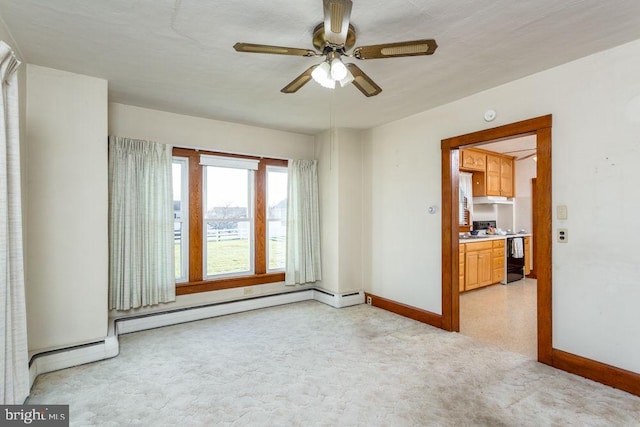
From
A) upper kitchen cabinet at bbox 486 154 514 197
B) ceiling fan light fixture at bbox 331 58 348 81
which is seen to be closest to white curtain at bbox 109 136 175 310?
ceiling fan light fixture at bbox 331 58 348 81

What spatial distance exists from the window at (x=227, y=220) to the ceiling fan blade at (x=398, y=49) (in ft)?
9.35

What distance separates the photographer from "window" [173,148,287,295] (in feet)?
13.2

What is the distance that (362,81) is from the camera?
222 centimetres

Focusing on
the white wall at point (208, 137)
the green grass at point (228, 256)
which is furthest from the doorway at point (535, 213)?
the green grass at point (228, 256)

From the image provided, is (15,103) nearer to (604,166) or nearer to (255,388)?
(255,388)

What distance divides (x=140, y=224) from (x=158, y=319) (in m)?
1.12

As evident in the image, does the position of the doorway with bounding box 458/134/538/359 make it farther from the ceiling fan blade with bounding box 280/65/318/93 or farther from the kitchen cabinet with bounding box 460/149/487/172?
the ceiling fan blade with bounding box 280/65/318/93

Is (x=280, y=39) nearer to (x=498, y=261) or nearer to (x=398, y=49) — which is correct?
(x=398, y=49)

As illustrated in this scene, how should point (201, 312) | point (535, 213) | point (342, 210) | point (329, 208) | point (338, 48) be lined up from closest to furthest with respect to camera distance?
point (338, 48) < point (535, 213) < point (201, 312) < point (342, 210) < point (329, 208)

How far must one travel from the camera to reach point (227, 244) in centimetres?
437

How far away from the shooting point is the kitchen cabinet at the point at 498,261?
18.2ft

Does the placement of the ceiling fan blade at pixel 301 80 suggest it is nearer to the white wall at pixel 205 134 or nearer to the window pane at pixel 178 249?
the white wall at pixel 205 134

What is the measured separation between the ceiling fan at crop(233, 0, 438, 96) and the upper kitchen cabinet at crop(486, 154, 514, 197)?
15.7 ft

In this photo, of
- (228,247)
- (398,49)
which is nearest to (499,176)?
(228,247)
